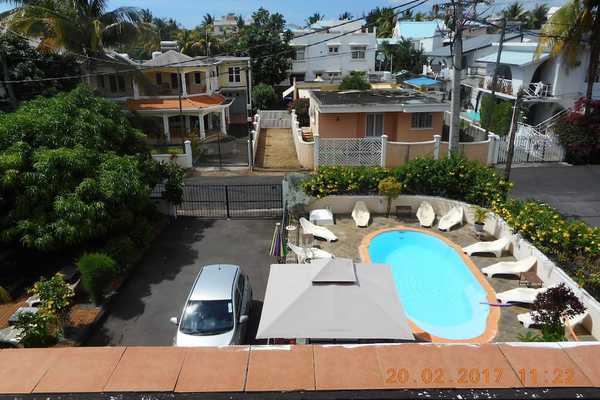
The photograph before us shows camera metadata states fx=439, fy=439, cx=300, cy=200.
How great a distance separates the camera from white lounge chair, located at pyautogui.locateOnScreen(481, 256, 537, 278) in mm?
13008

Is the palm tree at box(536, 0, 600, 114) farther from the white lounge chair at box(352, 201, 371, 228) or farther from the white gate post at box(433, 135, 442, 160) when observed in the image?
the white lounge chair at box(352, 201, 371, 228)

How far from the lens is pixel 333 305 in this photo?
370 inches

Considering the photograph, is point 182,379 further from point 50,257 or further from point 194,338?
point 50,257

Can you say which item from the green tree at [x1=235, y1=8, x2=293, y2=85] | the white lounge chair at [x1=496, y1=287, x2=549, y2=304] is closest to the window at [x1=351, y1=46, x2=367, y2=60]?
the green tree at [x1=235, y1=8, x2=293, y2=85]

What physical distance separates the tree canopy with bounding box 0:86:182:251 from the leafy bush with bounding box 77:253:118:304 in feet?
3.62

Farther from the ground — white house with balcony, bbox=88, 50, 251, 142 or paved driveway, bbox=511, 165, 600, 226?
white house with balcony, bbox=88, 50, 251, 142

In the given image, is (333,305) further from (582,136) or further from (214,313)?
(582,136)

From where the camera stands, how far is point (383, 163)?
2381 centimetres

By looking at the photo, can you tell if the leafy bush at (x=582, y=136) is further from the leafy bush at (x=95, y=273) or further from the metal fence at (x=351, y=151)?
the leafy bush at (x=95, y=273)

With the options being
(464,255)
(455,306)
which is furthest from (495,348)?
(464,255)

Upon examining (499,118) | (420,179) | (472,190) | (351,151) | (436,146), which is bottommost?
(472,190)

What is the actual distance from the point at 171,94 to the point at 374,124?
1787 centimetres

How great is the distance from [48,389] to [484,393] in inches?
138

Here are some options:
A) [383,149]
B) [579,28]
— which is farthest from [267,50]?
[579,28]
